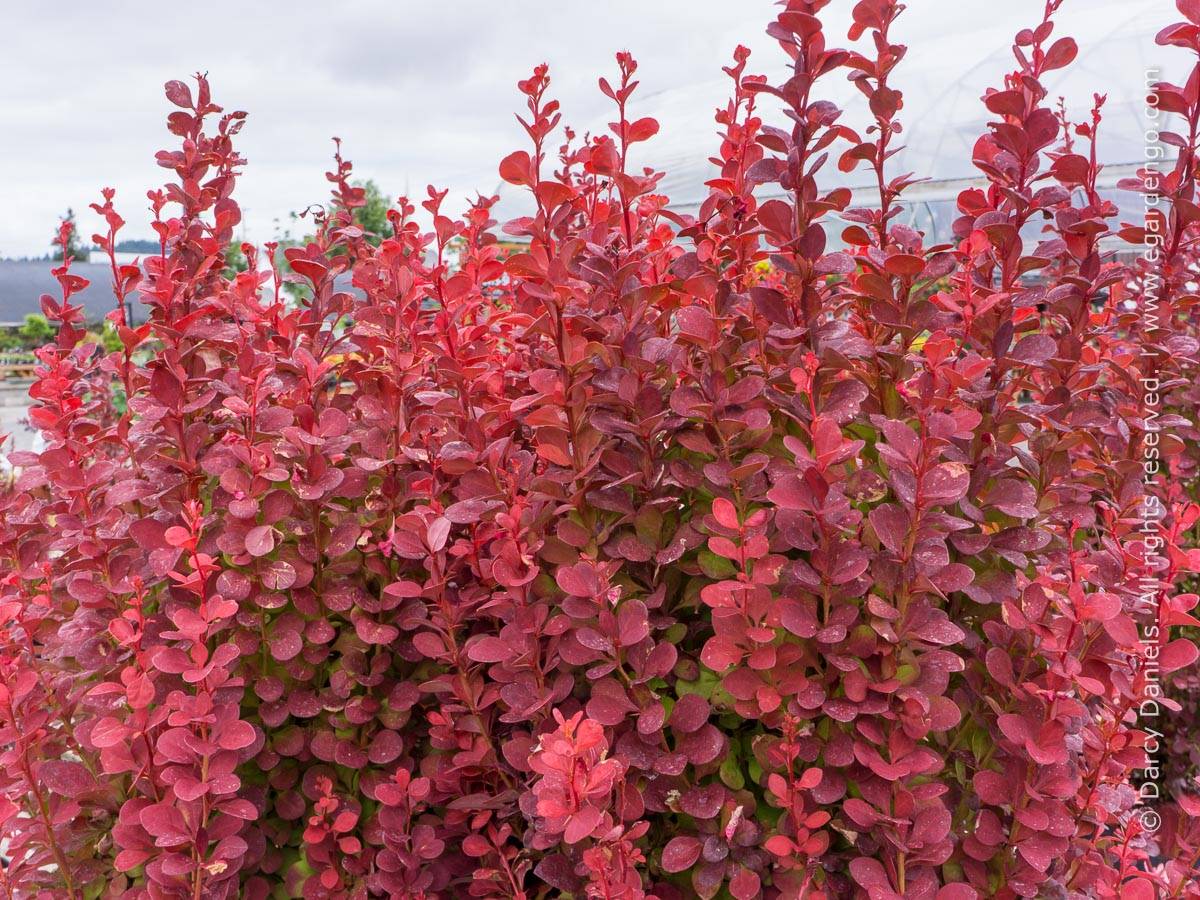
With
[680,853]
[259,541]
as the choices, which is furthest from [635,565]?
[259,541]

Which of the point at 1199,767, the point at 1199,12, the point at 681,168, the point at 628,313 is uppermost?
the point at 681,168

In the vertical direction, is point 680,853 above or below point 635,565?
below

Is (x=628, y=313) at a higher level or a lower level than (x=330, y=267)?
lower

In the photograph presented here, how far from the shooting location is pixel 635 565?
1.30 m

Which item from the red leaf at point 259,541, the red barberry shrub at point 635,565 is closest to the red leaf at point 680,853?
the red barberry shrub at point 635,565

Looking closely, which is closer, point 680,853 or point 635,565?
point 680,853

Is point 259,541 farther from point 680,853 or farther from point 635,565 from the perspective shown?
point 680,853

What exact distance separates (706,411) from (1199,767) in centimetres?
244

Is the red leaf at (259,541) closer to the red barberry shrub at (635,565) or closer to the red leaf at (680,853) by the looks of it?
the red barberry shrub at (635,565)

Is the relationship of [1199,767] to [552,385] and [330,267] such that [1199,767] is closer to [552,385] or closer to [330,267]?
[552,385]

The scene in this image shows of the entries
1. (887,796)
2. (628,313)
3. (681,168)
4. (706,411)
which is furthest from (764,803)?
(681,168)

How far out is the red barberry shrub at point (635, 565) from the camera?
1121mm

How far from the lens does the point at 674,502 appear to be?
1.23 m

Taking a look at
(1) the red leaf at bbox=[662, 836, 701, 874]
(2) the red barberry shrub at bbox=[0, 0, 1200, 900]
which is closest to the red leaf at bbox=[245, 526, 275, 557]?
(2) the red barberry shrub at bbox=[0, 0, 1200, 900]
